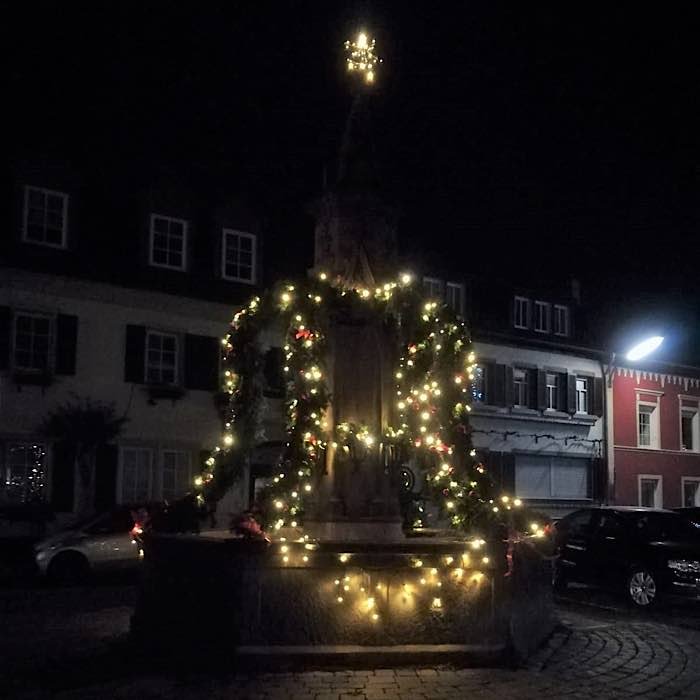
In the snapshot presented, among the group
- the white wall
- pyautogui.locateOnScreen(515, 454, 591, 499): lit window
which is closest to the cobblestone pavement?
the white wall

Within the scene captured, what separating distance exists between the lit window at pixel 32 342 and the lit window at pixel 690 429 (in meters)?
25.7

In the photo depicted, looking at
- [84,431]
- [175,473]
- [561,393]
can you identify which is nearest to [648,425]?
[561,393]

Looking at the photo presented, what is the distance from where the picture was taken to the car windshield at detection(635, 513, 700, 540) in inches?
602

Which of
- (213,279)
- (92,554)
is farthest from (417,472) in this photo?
(213,279)

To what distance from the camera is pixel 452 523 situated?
33.6ft

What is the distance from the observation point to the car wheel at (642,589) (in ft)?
48.4

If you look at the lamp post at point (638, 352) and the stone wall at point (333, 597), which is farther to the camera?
the lamp post at point (638, 352)

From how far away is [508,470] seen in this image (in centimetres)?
3272

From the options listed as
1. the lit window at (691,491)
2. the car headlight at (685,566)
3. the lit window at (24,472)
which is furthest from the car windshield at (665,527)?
the lit window at (691,491)

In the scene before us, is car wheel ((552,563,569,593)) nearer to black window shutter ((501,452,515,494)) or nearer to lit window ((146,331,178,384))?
lit window ((146,331,178,384))

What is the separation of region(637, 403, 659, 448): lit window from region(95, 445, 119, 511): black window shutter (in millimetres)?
21151

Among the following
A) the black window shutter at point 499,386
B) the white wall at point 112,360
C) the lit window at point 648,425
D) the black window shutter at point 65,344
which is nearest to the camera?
the white wall at point 112,360

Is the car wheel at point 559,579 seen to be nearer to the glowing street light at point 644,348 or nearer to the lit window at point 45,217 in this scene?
the lit window at point 45,217

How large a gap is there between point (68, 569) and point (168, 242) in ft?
33.3
